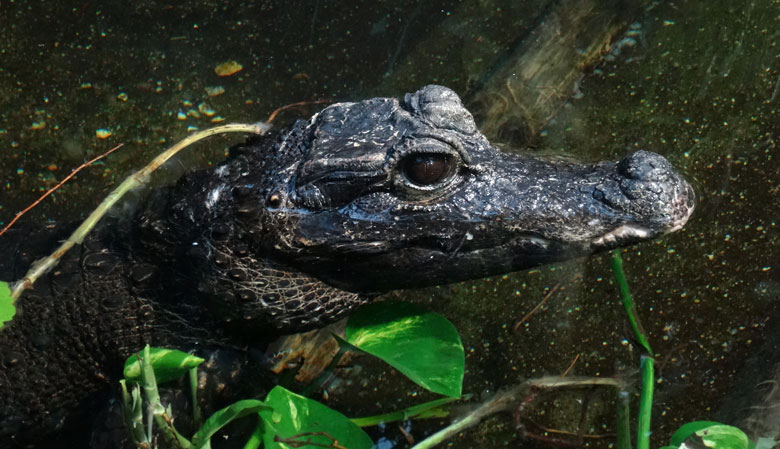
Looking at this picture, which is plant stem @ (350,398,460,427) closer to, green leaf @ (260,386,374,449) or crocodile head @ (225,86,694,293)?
green leaf @ (260,386,374,449)

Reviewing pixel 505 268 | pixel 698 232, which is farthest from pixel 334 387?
pixel 698 232

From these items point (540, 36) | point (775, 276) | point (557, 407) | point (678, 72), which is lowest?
point (557, 407)

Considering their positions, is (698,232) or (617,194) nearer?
(617,194)

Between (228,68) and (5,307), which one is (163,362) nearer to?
(5,307)

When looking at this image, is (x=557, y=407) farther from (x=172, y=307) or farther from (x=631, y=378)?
(x=172, y=307)

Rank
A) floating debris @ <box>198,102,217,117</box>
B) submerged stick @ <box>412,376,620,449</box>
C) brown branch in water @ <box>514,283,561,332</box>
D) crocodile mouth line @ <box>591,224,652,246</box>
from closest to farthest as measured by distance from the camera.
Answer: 1. crocodile mouth line @ <box>591,224,652,246</box>
2. submerged stick @ <box>412,376,620,449</box>
3. brown branch in water @ <box>514,283,561,332</box>
4. floating debris @ <box>198,102,217,117</box>

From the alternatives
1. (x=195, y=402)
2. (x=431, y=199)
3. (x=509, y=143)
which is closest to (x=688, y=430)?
(x=431, y=199)

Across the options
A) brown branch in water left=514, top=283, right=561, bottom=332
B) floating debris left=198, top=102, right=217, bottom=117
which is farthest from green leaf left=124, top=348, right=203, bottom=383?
floating debris left=198, top=102, right=217, bottom=117
